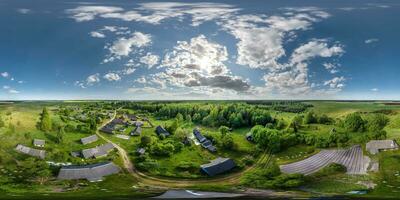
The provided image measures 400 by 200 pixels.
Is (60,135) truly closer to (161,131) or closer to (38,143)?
(38,143)

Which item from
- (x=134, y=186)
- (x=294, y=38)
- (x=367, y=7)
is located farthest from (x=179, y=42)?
(x=367, y=7)

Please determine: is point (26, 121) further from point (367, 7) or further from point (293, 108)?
point (367, 7)

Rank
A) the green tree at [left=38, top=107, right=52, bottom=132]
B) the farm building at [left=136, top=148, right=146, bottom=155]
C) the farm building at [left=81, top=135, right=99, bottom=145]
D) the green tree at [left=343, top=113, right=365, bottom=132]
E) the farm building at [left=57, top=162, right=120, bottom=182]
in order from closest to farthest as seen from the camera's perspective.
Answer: the farm building at [left=57, top=162, right=120, bottom=182] < the farm building at [left=136, top=148, right=146, bottom=155] < the farm building at [left=81, top=135, right=99, bottom=145] < the green tree at [left=343, top=113, right=365, bottom=132] < the green tree at [left=38, top=107, right=52, bottom=132]

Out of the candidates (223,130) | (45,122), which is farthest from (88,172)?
(223,130)

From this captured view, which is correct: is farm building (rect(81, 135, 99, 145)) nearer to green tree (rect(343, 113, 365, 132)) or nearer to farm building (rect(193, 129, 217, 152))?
farm building (rect(193, 129, 217, 152))

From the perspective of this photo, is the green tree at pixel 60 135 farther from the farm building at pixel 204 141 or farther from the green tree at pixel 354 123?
the green tree at pixel 354 123

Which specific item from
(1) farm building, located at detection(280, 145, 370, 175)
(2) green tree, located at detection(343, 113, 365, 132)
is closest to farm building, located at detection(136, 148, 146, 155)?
(1) farm building, located at detection(280, 145, 370, 175)
